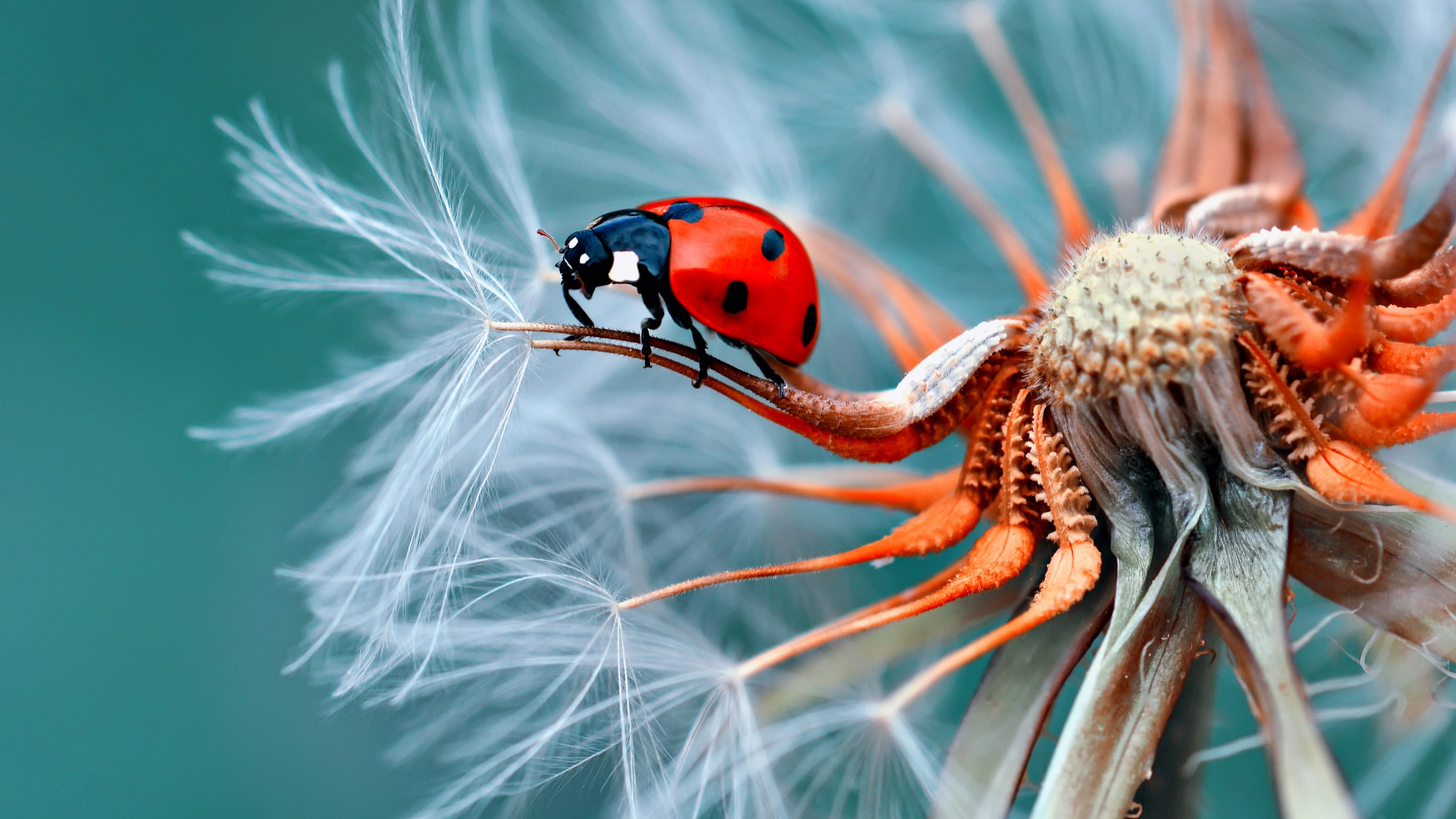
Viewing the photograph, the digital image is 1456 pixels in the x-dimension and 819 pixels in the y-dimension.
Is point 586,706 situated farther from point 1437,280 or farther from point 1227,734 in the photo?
point 1227,734

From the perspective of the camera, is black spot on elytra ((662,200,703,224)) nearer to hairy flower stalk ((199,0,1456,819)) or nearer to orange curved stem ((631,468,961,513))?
hairy flower stalk ((199,0,1456,819))

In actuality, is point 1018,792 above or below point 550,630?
below

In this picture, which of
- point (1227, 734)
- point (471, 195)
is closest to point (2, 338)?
point (471, 195)

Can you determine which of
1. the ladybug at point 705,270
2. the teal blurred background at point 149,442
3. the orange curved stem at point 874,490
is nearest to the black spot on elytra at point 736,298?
the ladybug at point 705,270

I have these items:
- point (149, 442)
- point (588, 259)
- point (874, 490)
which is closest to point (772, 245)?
point (588, 259)

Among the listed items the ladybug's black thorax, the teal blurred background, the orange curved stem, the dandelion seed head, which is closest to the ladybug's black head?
the ladybug's black thorax
